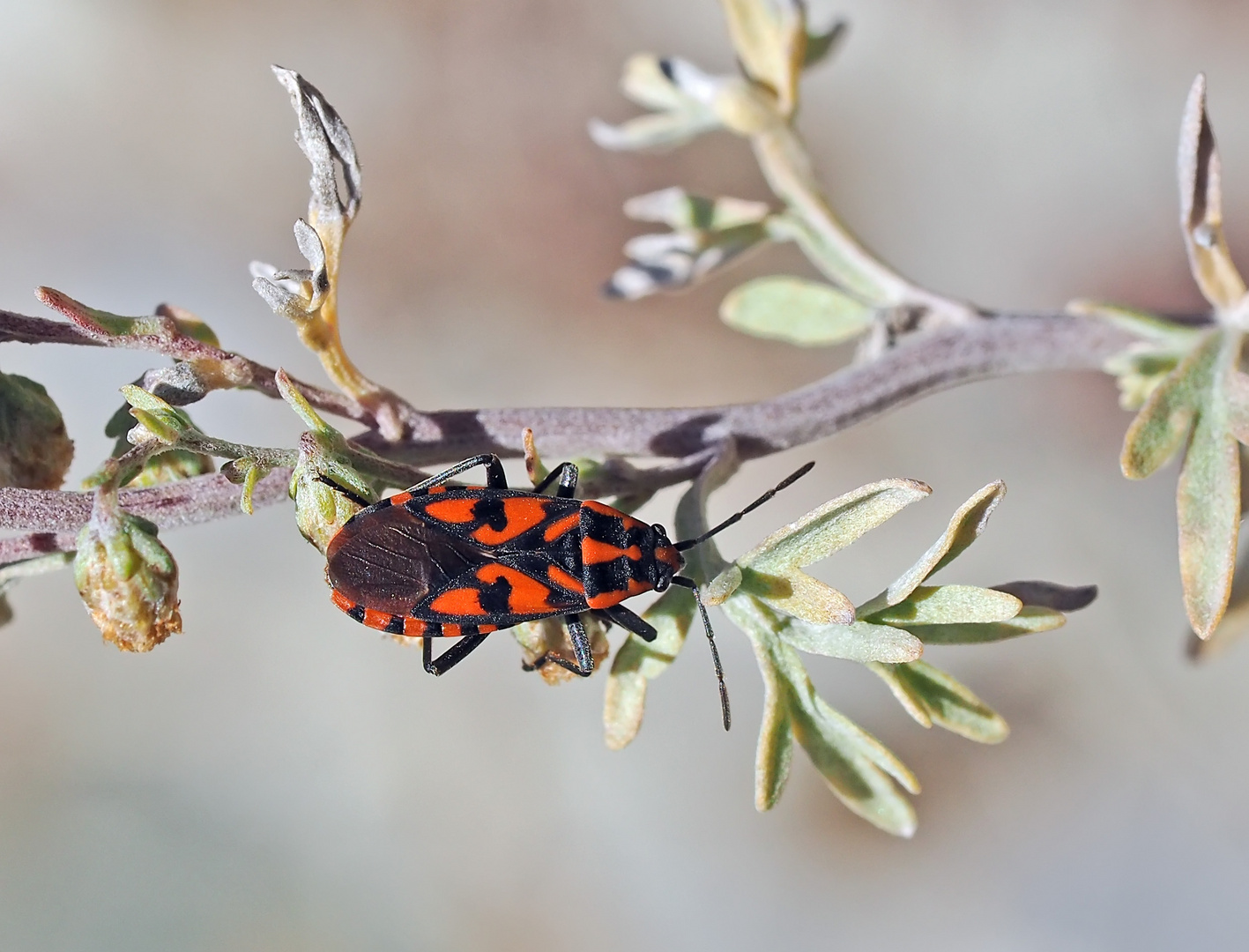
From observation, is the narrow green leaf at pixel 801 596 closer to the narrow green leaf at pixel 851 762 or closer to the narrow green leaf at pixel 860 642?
the narrow green leaf at pixel 860 642

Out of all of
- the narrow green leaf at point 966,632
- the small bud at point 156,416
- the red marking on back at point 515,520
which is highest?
the small bud at point 156,416

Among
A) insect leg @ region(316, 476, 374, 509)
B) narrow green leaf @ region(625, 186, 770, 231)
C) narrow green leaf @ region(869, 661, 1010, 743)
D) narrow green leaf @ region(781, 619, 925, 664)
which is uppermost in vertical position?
narrow green leaf @ region(625, 186, 770, 231)

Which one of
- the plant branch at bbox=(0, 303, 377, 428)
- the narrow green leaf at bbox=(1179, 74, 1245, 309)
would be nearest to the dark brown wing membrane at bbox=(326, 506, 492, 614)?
the plant branch at bbox=(0, 303, 377, 428)

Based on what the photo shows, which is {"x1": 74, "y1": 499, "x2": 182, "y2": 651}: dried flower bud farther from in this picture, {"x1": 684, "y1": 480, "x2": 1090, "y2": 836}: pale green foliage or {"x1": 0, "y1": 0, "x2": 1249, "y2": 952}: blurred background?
{"x1": 0, "y1": 0, "x2": 1249, "y2": 952}: blurred background

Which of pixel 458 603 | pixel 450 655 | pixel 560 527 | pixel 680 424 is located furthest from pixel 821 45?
pixel 450 655

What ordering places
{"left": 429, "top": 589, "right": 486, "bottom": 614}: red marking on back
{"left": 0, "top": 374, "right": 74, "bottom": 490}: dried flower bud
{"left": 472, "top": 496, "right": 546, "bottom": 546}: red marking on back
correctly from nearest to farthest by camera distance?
{"left": 0, "top": 374, "right": 74, "bottom": 490}: dried flower bud
{"left": 429, "top": 589, "right": 486, "bottom": 614}: red marking on back
{"left": 472, "top": 496, "right": 546, "bottom": 546}: red marking on back

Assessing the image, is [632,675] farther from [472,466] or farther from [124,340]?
[124,340]

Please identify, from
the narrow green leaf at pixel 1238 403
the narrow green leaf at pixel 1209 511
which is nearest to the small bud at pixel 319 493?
the narrow green leaf at pixel 1209 511
